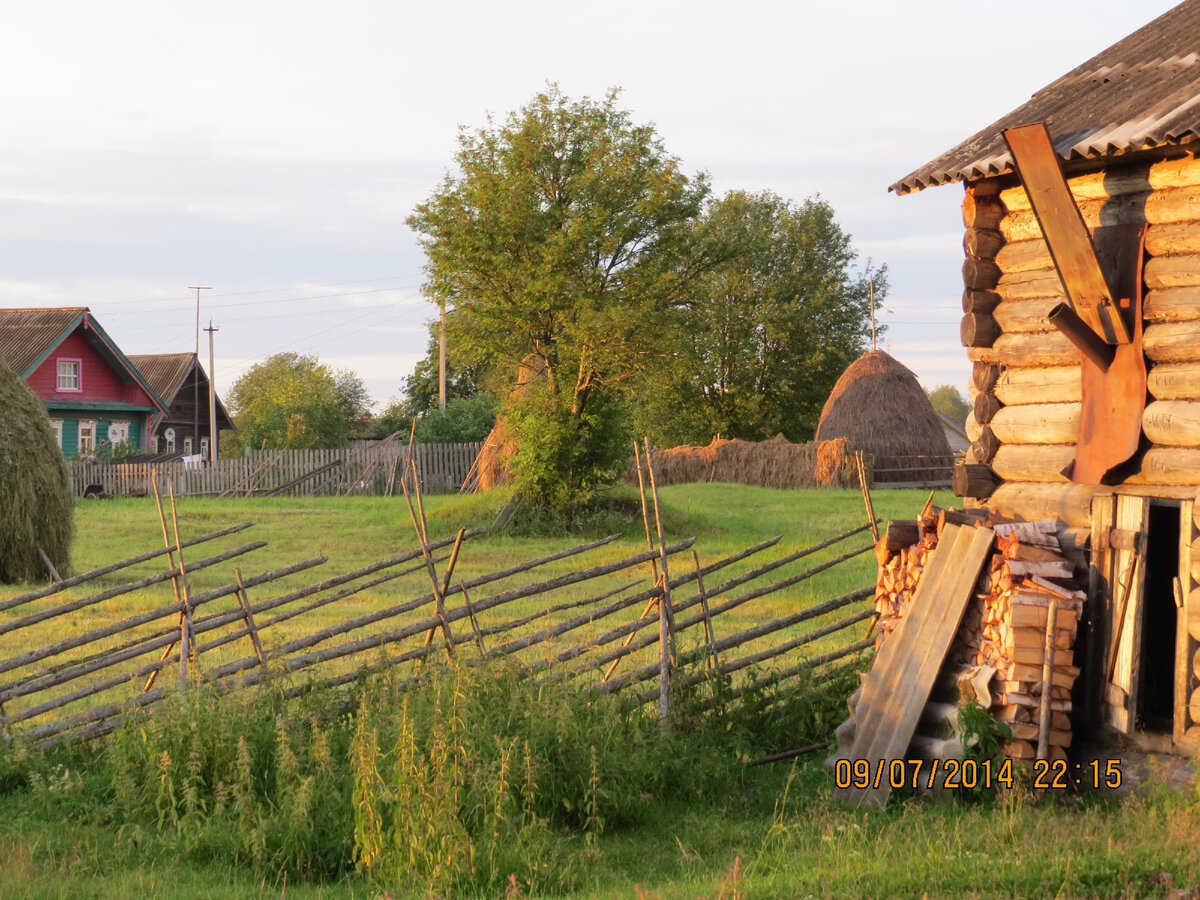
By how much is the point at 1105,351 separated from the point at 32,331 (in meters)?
33.1

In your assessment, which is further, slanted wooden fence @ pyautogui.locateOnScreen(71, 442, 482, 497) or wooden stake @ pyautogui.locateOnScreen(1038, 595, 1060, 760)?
slanted wooden fence @ pyautogui.locateOnScreen(71, 442, 482, 497)

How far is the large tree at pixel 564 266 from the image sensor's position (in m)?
20.2

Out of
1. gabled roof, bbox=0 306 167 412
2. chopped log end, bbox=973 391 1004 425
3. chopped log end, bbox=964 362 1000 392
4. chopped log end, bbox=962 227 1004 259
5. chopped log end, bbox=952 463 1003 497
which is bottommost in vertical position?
chopped log end, bbox=952 463 1003 497

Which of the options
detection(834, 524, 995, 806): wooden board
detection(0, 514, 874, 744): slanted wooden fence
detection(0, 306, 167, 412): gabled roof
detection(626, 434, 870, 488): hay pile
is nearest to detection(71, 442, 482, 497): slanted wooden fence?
detection(0, 306, 167, 412): gabled roof

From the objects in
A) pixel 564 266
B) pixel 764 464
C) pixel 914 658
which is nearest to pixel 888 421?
pixel 764 464

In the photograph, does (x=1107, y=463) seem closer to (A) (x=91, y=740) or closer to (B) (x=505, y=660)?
(B) (x=505, y=660)

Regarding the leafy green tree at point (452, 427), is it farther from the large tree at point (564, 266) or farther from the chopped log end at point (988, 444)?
the chopped log end at point (988, 444)

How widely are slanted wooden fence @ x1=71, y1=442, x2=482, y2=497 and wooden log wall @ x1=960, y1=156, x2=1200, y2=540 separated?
2423 cm

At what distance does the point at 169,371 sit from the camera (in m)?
42.5

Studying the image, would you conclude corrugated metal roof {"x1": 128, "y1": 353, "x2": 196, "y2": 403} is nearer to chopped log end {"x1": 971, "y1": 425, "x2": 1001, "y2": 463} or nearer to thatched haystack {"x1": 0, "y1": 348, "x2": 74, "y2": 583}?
thatched haystack {"x1": 0, "y1": 348, "x2": 74, "y2": 583}

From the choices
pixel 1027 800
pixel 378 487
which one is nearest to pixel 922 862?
pixel 1027 800

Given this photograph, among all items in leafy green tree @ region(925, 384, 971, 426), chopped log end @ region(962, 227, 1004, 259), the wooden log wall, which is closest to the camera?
the wooden log wall

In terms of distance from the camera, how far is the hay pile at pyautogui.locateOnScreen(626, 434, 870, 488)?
30.9 metres

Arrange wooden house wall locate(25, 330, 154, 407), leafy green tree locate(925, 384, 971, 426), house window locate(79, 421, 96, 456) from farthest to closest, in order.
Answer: leafy green tree locate(925, 384, 971, 426) < house window locate(79, 421, 96, 456) < wooden house wall locate(25, 330, 154, 407)
